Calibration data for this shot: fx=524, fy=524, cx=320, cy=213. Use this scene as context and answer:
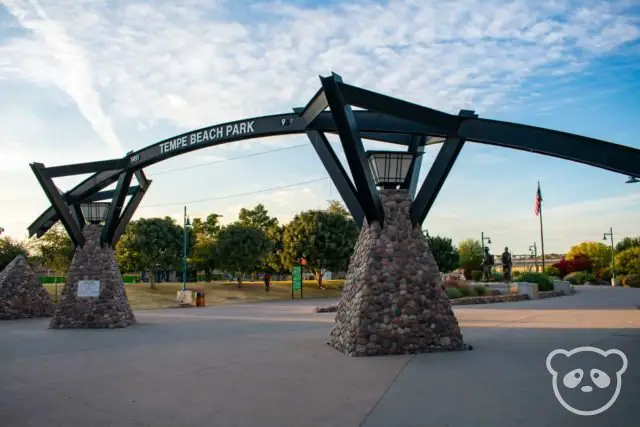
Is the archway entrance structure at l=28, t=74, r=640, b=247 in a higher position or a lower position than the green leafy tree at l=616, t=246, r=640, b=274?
higher

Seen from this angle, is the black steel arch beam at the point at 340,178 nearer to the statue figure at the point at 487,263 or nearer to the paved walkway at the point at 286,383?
the paved walkway at the point at 286,383

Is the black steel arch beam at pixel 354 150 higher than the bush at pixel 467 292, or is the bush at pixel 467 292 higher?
the black steel arch beam at pixel 354 150

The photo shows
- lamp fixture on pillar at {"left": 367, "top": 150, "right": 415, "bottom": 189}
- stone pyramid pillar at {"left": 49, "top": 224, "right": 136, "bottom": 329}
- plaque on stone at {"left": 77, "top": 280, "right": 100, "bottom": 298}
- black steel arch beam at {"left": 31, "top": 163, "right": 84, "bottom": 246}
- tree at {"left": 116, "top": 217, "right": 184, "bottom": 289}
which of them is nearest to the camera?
lamp fixture on pillar at {"left": 367, "top": 150, "right": 415, "bottom": 189}

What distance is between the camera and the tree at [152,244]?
40.9 meters

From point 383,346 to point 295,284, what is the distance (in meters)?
27.0

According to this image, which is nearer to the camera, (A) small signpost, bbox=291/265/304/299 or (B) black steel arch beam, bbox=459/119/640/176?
(B) black steel arch beam, bbox=459/119/640/176

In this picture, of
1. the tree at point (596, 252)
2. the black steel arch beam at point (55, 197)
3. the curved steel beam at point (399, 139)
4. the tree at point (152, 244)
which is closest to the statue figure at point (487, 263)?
the tree at point (152, 244)

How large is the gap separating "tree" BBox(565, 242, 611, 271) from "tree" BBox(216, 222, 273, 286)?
2141 inches

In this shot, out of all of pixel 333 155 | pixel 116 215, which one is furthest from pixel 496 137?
pixel 116 215

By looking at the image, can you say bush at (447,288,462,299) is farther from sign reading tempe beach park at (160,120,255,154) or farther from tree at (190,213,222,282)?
tree at (190,213,222,282)

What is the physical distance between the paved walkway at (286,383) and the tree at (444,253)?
45744 millimetres

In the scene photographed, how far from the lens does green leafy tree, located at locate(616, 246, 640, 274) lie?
6167cm

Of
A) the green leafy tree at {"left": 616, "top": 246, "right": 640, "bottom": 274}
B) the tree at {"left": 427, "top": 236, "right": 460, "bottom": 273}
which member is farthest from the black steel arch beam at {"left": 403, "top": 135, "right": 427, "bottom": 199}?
the green leafy tree at {"left": 616, "top": 246, "right": 640, "bottom": 274}

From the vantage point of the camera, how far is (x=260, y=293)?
42625 mm
